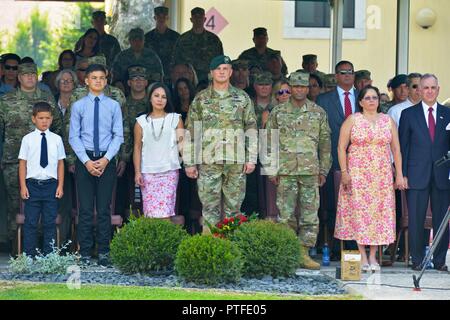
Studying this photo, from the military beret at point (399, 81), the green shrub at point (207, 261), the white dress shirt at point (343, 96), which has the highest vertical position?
the military beret at point (399, 81)

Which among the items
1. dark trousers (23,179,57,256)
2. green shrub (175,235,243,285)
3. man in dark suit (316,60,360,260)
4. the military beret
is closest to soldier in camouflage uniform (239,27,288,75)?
the military beret

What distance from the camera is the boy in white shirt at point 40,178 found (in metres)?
12.1

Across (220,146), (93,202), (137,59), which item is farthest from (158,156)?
(137,59)

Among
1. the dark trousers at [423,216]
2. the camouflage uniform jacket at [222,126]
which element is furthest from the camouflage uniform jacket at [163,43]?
the dark trousers at [423,216]

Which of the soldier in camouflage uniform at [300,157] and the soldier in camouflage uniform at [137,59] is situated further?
the soldier in camouflage uniform at [137,59]

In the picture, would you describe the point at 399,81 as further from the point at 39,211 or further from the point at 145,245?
the point at 39,211

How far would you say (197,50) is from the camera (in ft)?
53.2

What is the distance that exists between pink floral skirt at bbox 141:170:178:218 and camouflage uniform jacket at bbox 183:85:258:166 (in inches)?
12.2

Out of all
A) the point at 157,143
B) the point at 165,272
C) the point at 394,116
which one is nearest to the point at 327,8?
the point at 394,116

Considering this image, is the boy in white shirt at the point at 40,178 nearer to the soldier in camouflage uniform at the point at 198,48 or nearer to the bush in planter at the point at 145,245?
the bush in planter at the point at 145,245

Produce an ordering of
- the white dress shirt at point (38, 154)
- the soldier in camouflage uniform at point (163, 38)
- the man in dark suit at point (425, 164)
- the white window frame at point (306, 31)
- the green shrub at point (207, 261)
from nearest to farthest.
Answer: the green shrub at point (207, 261) < the white dress shirt at point (38, 154) < the man in dark suit at point (425, 164) < the soldier in camouflage uniform at point (163, 38) < the white window frame at point (306, 31)

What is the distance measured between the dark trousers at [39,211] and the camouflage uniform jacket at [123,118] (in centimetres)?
66

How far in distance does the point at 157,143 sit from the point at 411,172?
278cm

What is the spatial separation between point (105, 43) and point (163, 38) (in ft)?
2.91
